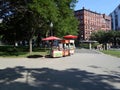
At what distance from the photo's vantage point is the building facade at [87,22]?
148375 mm

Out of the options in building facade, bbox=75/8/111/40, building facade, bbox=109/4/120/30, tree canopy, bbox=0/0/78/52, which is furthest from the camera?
building facade, bbox=109/4/120/30

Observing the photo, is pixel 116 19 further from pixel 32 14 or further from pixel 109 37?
pixel 32 14

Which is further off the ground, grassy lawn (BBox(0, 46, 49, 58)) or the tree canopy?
the tree canopy

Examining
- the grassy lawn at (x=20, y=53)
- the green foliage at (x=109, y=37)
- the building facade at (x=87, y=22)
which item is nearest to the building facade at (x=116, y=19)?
the building facade at (x=87, y=22)

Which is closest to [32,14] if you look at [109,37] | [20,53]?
[20,53]

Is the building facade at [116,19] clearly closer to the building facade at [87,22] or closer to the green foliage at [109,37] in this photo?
the building facade at [87,22]

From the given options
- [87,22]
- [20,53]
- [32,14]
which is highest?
[87,22]

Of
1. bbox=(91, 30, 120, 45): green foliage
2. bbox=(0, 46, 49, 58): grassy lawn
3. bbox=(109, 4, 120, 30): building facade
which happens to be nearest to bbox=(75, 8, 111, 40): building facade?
bbox=(109, 4, 120, 30): building facade

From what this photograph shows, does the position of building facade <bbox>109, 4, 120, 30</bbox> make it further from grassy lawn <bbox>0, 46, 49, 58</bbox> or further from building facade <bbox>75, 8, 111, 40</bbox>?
grassy lawn <bbox>0, 46, 49, 58</bbox>

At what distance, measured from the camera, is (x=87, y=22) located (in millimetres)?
151125

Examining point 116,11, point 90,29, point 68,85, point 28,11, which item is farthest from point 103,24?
point 68,85

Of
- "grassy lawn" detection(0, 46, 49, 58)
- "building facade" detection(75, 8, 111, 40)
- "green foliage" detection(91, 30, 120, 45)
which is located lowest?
"grassy lawn" detection(0, 46, 49, 58)

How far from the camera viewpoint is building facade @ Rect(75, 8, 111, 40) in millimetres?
148375

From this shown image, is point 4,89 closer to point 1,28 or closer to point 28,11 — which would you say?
point 28,11
